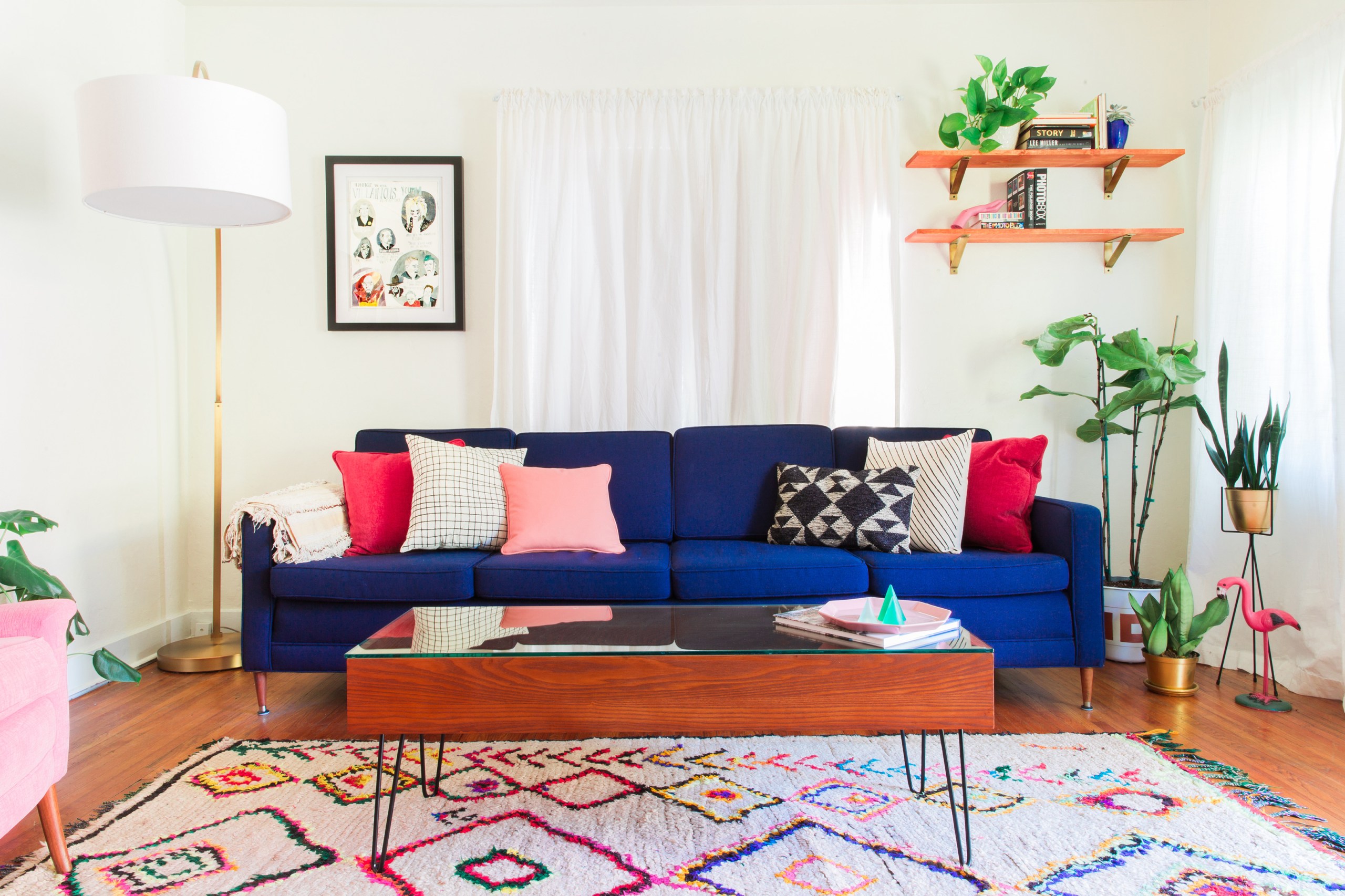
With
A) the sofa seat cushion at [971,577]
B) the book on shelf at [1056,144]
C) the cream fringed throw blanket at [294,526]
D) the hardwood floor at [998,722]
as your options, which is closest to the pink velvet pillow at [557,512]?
the cream fringed throw blanket at [294,526]

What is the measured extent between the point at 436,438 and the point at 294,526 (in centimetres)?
72

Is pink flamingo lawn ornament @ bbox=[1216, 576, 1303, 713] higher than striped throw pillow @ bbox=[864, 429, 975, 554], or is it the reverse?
striped throw pillow @ bbox=[864, 429, 975, 554]

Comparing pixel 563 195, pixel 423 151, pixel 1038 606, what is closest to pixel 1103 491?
pixel 1038 606

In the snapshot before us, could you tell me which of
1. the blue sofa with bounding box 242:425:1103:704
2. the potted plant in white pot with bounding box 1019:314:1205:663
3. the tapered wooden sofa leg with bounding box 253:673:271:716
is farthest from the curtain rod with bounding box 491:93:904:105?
the tapered wooden sofa leg with bounding box 253:673:271:716

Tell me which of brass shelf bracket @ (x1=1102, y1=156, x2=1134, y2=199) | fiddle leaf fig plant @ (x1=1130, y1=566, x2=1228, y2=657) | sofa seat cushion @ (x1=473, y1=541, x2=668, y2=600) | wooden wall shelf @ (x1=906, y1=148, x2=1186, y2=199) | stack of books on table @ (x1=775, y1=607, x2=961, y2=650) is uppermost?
wooden wall shelf @ (x1=906, y1=148, x2=1186, y2=199)

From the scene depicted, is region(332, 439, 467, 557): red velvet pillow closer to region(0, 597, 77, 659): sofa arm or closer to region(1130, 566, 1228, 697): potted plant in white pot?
region(0, 597, 77, 659): sofa arm

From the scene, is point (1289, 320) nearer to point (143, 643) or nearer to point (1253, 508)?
point (1253, 508)

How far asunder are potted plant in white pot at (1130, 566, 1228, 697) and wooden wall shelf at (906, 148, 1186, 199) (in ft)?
5.74

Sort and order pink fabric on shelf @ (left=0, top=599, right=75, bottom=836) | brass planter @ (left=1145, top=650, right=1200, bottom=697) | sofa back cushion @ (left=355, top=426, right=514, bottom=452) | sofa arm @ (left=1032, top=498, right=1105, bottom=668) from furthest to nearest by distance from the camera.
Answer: sofa back cushion @ (left=355, top=426, right=514, bottom=452)
brass planter @ (left=1145, top=650, right=1200, bottom=697)
sofa arm @ (left=1032, top=498, right=1105, bottom=668)
pink fabric on shelf @ (left=0, top=599, right=75, bottom=836)

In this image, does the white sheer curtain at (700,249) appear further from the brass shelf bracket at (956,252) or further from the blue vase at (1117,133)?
the blue vase at (1117,133)

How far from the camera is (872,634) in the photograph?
1620 mm

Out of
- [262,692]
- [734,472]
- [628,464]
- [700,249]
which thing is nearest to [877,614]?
[734,472]

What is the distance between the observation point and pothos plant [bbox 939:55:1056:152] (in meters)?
3.28

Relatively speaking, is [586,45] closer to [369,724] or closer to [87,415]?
[87,415]
